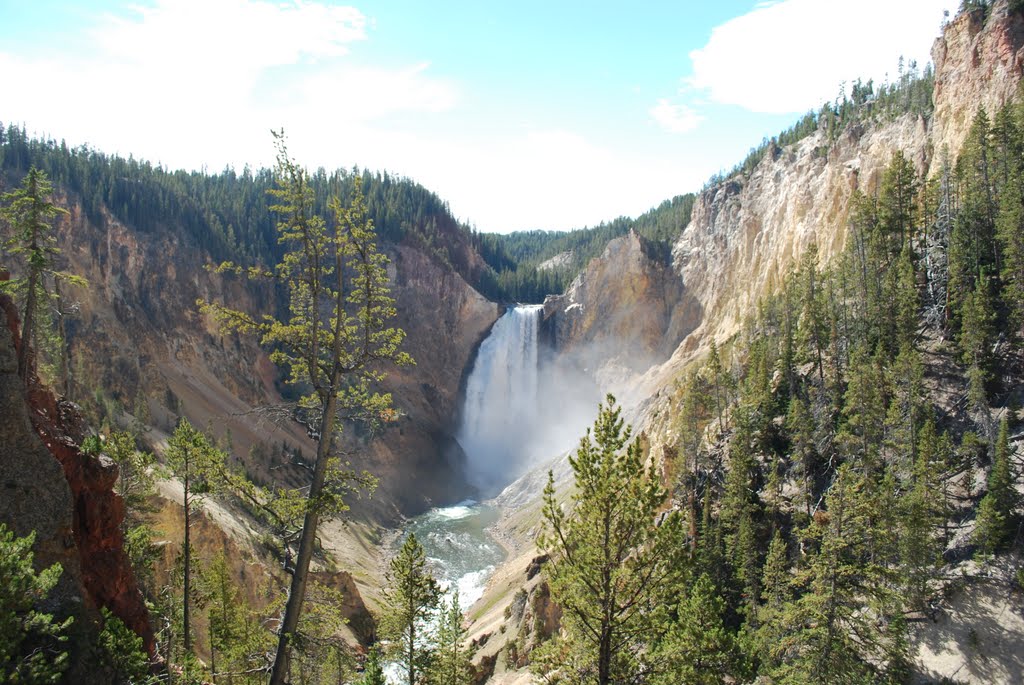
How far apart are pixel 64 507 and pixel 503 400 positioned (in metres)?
81.6

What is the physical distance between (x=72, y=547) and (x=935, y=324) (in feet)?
144

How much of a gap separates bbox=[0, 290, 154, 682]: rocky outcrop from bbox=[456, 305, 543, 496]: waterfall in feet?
242

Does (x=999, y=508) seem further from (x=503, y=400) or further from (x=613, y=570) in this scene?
(x=503, y=400)

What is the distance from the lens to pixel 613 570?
1108 cm

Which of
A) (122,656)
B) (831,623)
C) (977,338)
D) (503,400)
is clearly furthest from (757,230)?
(122,656)

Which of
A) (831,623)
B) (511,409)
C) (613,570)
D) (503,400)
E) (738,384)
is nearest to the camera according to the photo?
(613,570)

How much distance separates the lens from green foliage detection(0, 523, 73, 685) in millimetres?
10812

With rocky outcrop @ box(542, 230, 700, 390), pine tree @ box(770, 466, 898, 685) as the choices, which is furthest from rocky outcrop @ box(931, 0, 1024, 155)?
rocky outcrop @ box(542, 230, 700, 390)

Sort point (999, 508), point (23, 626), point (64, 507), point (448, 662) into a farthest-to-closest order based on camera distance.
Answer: point (999, 508)
point (448, 662)
point (64, 507)
point (23, 626)

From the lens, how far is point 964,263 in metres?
37.1

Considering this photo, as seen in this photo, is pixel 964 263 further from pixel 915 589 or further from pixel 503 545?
pixel 503 545

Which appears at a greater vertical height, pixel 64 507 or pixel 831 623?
pixel 64 507

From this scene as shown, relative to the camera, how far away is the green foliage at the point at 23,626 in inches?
426

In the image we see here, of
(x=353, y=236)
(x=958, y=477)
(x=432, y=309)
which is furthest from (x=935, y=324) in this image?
(x=432, y=309)
